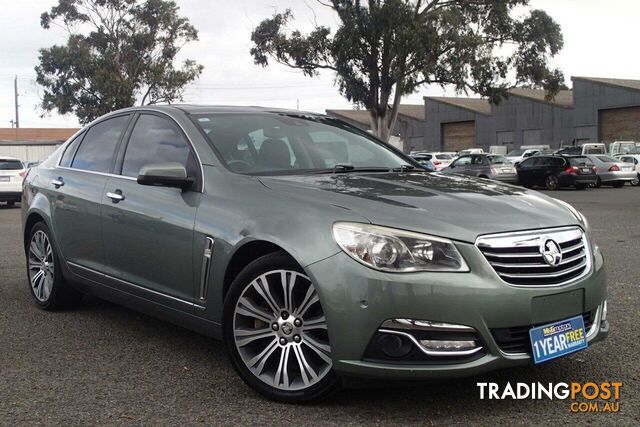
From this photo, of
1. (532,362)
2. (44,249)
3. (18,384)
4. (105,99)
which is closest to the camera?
(532,362)

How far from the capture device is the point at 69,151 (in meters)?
5.83

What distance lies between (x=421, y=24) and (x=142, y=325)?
26812 mm

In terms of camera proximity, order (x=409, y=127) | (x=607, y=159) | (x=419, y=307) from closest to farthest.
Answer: (x=419, y=307) < (x=607, y=159) < (x=409, y=127)

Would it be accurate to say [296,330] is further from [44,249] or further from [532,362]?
[44,249]

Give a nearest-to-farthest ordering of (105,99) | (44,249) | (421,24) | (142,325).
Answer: (142,325)
(44,249)
(421,24)
(105,99)

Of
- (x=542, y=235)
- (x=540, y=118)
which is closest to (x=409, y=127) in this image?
(x=540, y=118)

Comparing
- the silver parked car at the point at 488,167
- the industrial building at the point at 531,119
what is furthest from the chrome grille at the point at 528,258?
the industrial building at the point at 531,119

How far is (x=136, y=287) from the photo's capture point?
4.47 m

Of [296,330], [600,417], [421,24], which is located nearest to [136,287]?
[296,330]

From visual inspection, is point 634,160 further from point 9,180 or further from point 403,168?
point 403,168

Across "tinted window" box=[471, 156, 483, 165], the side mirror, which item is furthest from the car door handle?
"tinted window" box=[471, 156, 483, 165]

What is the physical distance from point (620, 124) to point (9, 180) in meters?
41.5

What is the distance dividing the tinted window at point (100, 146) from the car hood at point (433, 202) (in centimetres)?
171

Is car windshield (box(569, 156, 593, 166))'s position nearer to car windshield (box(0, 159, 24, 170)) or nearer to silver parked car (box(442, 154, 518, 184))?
silver parked car (box(442, 154, 518, 184))
